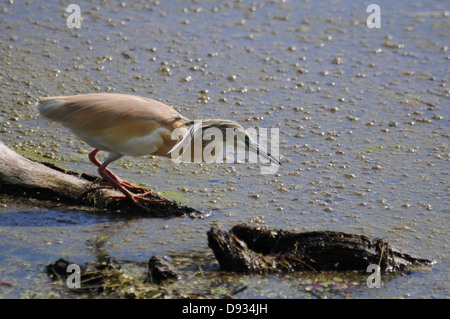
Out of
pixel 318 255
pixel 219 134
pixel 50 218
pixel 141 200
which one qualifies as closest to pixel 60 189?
pixel 50 218

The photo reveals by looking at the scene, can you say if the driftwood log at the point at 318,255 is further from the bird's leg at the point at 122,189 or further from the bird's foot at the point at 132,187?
the bird's foot at the point at 132,187

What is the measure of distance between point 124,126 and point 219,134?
2.49 ft

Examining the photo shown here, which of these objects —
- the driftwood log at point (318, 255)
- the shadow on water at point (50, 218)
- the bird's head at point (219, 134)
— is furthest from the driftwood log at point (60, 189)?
the driftwood log at point (318, 255)

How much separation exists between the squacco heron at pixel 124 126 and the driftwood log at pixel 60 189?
0.14 meters

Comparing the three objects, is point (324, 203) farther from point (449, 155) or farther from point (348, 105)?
point (348, 105)

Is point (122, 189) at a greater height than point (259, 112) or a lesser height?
lesser

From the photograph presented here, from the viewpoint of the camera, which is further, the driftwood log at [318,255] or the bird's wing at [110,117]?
the bird's wing at [110,117]

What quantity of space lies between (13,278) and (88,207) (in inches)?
43.9

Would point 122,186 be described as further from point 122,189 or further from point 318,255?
point 318,255

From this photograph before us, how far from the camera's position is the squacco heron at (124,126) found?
5488 mm

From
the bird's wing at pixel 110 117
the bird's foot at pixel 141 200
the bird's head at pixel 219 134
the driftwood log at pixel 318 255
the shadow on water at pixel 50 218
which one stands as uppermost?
the bird's wing at pixel 110 117

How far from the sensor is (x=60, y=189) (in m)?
5.34

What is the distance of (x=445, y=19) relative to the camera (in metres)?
9.41

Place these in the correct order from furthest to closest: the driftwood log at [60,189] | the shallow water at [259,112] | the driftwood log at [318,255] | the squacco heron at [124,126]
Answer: the squacco heron at [124,126] → the driftwood log at [60,189] → the shallow water at [259,112] → the driftwood log at [318,255]
